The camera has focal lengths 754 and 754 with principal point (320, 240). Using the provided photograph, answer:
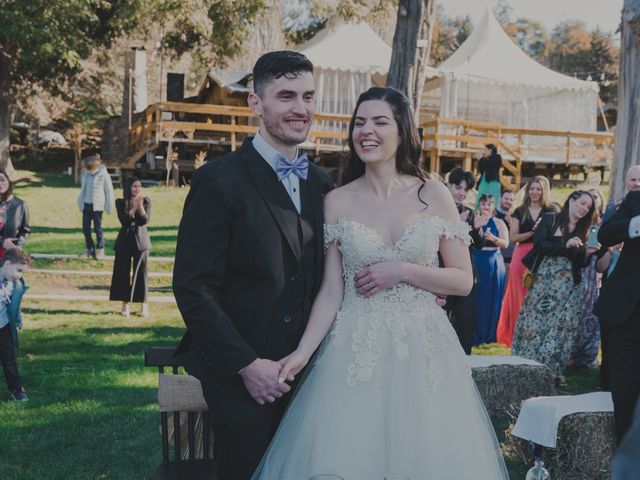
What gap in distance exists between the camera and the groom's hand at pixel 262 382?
2.81m

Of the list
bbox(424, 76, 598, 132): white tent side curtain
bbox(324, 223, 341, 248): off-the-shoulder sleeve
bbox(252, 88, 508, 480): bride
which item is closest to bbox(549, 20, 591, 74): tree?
bbox(424, 76, 598, 132): white tent side curtain

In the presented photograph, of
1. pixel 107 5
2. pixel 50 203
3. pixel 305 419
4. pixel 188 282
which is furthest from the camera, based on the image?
pixel 107 5

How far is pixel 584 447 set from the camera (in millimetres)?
4898

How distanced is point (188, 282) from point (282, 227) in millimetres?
425

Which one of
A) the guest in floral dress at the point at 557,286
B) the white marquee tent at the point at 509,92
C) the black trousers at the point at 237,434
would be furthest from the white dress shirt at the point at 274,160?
the white marquee tent at the point at 509,92

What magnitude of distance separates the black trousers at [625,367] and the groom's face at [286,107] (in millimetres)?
2576

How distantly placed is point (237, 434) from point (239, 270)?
0.64 m

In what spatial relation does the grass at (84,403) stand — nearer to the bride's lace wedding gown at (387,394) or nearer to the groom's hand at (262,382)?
the bride's lace wedding gown at (387,394)

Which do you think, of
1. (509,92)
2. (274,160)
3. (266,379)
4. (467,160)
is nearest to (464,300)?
(274,160)

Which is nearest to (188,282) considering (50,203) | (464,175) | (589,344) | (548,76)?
(464,175)

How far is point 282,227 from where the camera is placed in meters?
2.95

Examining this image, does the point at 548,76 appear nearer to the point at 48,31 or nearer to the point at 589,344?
the point at 48,31

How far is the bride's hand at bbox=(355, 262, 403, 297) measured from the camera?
3.16 meters

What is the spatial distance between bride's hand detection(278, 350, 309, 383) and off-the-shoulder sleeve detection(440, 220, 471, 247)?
819 mm
